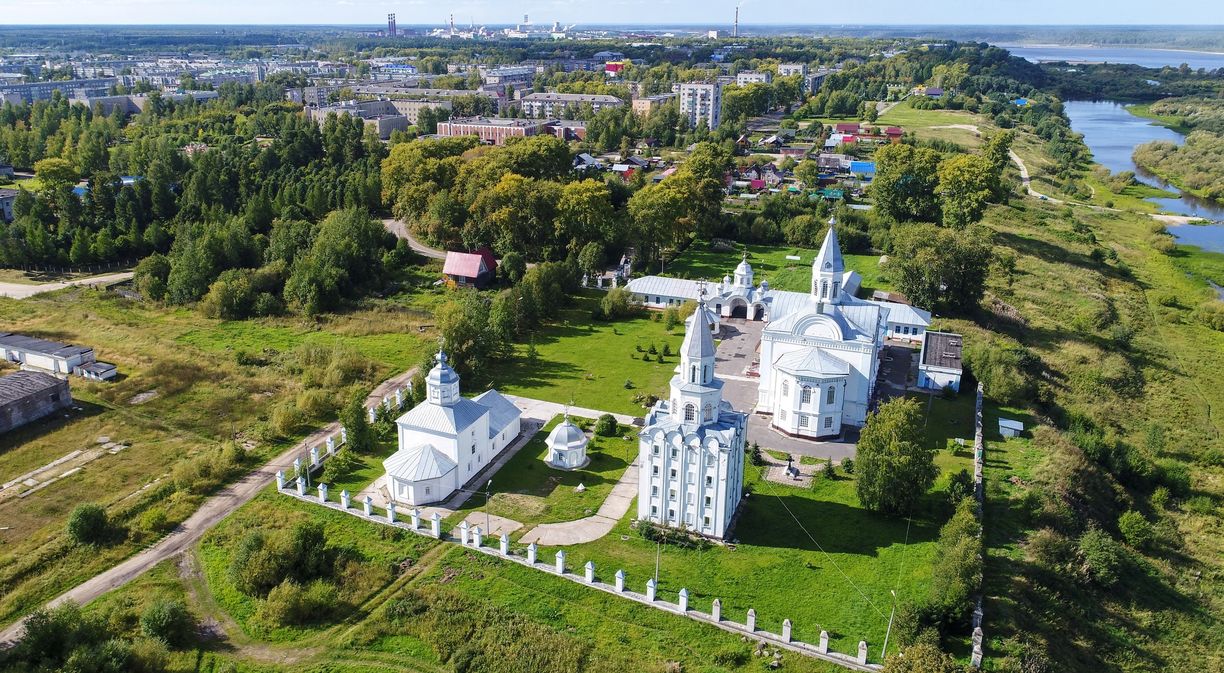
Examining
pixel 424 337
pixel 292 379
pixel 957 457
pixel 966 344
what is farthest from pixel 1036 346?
pixel 292 379

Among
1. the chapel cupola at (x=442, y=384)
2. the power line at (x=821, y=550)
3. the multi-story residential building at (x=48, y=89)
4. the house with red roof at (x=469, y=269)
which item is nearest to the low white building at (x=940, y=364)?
the power line at (x=821, y=550)

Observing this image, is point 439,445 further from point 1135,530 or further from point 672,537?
point 1135,530

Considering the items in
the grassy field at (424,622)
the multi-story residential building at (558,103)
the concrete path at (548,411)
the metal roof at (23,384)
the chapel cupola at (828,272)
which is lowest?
the grassy field at (424,622)

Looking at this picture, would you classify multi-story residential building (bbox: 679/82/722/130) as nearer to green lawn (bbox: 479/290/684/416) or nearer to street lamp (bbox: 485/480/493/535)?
green lawn (bbox: 479/290/684/416)

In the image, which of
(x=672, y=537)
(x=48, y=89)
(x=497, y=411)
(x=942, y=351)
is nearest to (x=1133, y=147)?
(x=942, y=351)

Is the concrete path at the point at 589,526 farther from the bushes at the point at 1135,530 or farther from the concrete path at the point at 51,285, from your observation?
the concrete path at the point at 51,285
